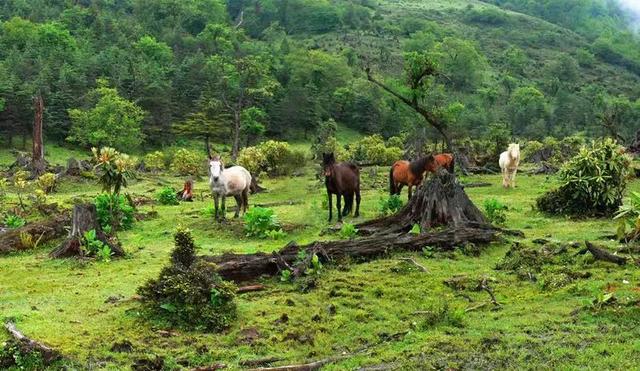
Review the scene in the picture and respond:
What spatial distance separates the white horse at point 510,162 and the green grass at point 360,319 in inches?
483

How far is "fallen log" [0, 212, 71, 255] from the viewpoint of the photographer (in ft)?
55.0

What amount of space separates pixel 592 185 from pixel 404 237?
815 cm

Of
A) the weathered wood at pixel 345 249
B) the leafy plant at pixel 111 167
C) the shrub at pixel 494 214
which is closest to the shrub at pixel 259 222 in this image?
the weathered wood at pixel 345 249

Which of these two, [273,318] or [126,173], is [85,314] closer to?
[273,318]

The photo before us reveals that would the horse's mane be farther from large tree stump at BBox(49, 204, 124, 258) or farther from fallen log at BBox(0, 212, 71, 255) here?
fallen log at BBox(0, 212, 71, 255)

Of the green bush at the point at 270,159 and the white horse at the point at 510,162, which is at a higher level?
the white horse at the point at 510,162

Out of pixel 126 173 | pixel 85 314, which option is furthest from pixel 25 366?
pixel 126 173

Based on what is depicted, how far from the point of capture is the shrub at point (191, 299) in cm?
1019

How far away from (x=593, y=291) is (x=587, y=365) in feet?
10.9

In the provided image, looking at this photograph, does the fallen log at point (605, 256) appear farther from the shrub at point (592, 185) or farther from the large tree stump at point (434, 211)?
the shrub at point (592, 185)

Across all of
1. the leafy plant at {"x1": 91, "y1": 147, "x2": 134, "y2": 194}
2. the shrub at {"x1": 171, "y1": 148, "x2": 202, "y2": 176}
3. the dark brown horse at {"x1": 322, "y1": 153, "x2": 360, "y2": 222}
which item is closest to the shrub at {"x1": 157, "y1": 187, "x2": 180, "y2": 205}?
the leafy plant at {"x1": 91, "y1": 147, "x2": 134, "y2": 194}

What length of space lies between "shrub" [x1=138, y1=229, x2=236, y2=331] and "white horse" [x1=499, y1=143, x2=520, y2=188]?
19979 millimetres

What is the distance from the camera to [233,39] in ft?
439

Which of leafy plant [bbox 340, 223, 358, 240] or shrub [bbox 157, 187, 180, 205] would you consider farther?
shrub [bbox 157, 187, 180, 205]
